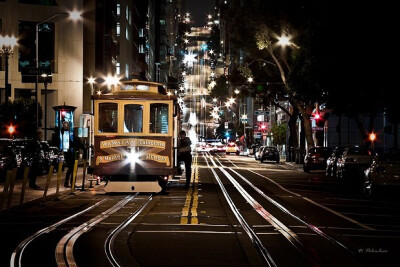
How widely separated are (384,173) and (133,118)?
28.9ft

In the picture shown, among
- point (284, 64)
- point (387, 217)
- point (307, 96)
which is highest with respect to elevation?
point (284, 64)

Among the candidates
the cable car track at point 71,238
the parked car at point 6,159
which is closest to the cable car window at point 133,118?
the cable car track at point 71,238

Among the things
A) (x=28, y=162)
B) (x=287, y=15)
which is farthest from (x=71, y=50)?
(x=28, y=162)

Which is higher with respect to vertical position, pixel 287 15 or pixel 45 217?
pixel 287 15

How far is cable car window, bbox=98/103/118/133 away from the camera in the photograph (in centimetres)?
2516

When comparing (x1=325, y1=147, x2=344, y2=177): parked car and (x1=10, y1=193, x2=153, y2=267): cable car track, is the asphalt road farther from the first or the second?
(x1=325, y1=147, x2=344, y2=177): parked car

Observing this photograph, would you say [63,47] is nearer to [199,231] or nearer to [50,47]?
[50,47]

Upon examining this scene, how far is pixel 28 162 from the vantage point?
35781 mm

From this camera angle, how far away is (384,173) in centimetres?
2653

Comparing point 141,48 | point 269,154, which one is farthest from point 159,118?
point 141,48

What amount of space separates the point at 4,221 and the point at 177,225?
4.15 m

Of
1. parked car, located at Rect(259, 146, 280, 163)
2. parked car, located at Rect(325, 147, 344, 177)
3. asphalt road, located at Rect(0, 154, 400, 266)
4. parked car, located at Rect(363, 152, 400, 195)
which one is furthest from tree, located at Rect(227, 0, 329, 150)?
asphalt road, located at Rect(0, 154, 400, 266)

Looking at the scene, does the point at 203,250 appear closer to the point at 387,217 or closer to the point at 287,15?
the point at 387,217

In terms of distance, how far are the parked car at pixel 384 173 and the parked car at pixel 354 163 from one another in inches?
454
